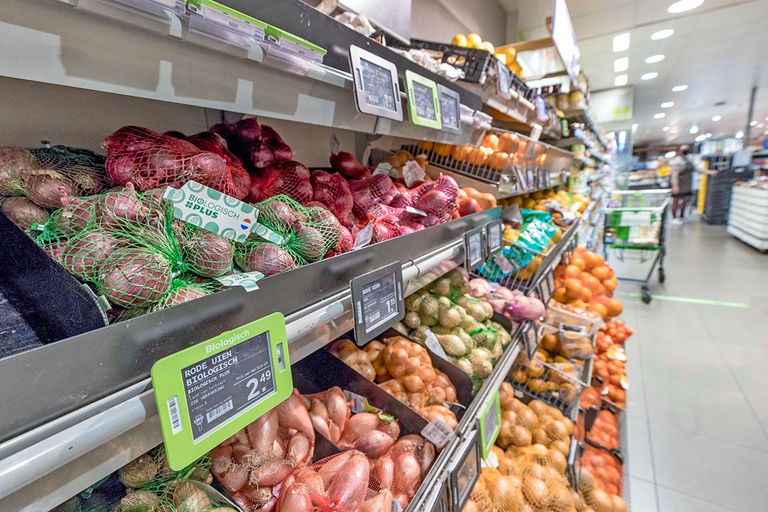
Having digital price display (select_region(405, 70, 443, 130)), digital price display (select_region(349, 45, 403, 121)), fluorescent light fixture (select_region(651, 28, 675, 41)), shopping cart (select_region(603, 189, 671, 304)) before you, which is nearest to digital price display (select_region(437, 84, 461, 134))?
digital price display (select_region(405, 70, 443, 130))

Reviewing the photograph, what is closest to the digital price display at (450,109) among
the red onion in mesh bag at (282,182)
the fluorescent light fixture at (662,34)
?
the red onion in mesh bag at (282,182)

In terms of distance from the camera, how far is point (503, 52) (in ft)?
8.56

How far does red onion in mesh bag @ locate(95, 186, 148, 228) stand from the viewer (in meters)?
0.54

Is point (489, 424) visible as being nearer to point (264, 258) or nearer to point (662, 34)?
point (264, 258)

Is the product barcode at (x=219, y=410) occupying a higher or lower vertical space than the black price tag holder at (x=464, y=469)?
higher

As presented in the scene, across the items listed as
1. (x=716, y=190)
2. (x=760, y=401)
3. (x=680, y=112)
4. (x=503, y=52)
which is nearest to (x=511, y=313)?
(x=503, y=52)

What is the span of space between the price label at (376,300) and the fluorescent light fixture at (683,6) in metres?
6.35

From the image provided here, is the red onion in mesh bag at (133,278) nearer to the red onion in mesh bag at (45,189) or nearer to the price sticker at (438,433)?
the red onion in mesh bag at (45,189)

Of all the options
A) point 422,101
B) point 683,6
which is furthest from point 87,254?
point 683,6

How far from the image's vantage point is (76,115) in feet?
2.63

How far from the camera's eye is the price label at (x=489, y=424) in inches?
43.4

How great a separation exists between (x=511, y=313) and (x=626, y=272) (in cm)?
554

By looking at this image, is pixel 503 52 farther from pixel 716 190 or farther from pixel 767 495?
pixel 716 190

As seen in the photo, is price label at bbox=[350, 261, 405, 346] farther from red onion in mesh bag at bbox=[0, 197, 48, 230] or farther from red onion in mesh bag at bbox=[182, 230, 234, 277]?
red onion in mesh bag at bbox=[0, 197, 48, 230]
